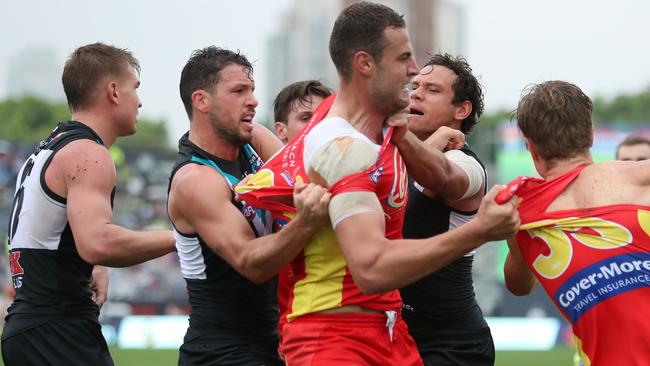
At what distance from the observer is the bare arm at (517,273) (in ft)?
15.7

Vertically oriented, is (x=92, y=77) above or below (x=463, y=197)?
A: above

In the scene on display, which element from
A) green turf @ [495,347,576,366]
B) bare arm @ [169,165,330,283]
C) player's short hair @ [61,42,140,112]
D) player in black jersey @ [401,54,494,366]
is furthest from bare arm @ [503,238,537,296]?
green turf @ [495,347,576,366]

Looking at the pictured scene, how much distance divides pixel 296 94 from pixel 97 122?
164 cm

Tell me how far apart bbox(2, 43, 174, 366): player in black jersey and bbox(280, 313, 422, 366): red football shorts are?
134 centimetres

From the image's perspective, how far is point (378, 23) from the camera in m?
4.57

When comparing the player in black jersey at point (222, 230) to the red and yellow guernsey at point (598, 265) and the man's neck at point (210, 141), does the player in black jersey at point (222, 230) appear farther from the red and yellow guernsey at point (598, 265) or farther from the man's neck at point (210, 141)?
the red and yellow guernsey at point (598, 265)

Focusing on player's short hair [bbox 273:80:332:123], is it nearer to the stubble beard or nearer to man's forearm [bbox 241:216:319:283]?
the stubble beard

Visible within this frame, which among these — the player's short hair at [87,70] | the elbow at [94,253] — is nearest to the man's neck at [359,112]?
the elbow at [94,253]

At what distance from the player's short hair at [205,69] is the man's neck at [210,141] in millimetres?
147

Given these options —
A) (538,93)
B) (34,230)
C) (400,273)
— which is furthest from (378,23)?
(34,230)

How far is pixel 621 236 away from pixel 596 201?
7.5 inches

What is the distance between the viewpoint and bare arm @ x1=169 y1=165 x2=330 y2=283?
4.34 metres

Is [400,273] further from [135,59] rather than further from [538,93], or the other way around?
[135,59]

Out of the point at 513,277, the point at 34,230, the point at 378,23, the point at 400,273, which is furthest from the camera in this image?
the point at 34,230
